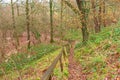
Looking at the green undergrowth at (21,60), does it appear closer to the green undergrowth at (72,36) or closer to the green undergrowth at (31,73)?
the green undergrowth at (31,73)

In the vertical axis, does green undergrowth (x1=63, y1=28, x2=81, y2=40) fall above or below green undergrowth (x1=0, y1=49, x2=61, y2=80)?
below

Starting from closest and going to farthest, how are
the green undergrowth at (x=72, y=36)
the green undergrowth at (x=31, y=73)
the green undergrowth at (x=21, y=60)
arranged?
1. the green undergrowth at (x=31, y=73)
2. the green undergrowth at (x=21, y=60)
3. the green undergrowth at (x=72, y=36)

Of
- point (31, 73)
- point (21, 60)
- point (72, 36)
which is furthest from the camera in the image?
point (72, 36)

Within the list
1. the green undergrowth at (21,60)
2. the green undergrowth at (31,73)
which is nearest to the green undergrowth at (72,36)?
the green undergrowth at (21,60)

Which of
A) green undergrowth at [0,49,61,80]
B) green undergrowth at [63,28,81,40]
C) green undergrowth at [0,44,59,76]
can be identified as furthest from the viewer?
green undergrowth at [63,28,81,40]

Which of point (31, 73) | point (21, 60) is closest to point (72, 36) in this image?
point (21, 60)

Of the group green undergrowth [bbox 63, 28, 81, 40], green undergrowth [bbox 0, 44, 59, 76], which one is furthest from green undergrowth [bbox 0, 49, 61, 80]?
green undergrowth [bbox 63, 28, 81, 40]

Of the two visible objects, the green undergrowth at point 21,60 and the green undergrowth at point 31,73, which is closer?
the green undergrowth at point 31,73

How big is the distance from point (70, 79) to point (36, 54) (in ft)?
50.7

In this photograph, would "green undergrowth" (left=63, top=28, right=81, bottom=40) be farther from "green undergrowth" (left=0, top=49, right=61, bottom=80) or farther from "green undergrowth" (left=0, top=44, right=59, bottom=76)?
"green undergrowth" (left=0, top=49, right=61, bottom=80)

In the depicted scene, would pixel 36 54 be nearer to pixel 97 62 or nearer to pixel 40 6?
pixel 40 6

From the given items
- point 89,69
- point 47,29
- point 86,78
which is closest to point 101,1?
point 89,69

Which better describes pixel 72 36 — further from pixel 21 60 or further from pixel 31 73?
pixel 31 73

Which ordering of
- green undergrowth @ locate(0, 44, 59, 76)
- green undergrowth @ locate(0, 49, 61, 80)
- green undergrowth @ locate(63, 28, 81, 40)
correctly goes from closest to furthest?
green undergrowth @ locate(0, 49, 61, 80), green undergrowth @ locate(0, 44, 59, 76), green undergrowth @ locate(63, 28, 81, 40)
